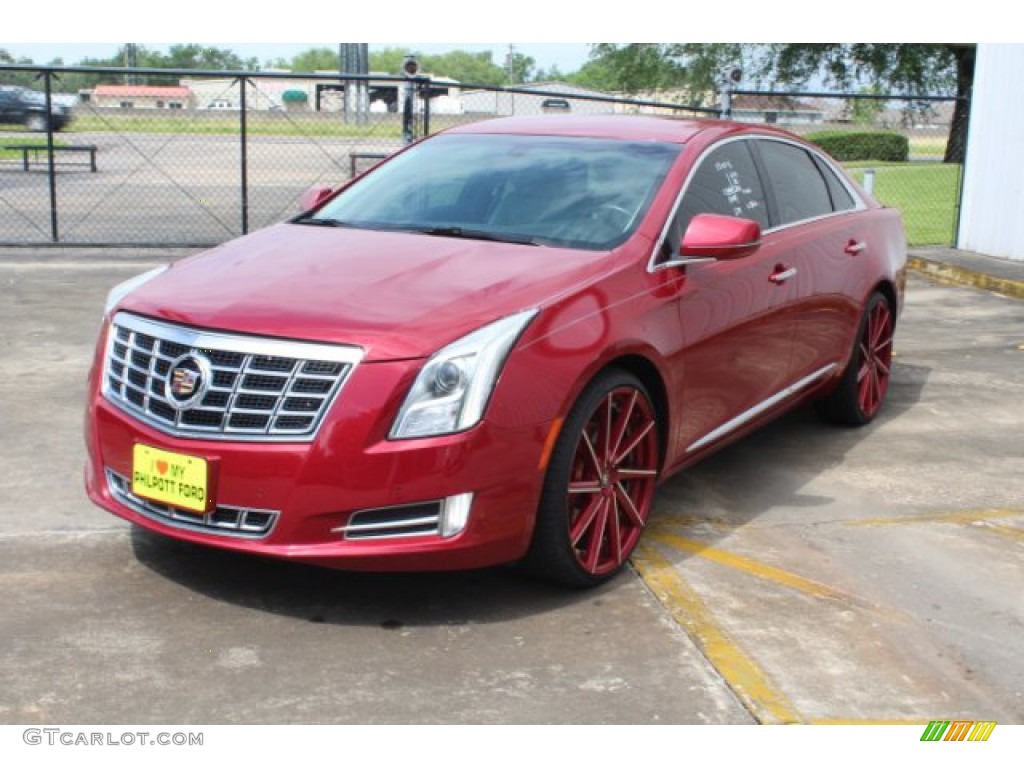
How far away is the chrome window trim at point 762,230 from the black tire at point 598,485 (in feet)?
1.68

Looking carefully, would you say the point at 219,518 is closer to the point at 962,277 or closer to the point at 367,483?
the point at 367,483

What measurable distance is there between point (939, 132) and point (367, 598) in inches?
1175

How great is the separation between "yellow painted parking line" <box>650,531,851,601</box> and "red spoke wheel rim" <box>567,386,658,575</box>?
0.27 m

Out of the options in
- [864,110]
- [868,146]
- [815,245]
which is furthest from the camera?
[868,146]

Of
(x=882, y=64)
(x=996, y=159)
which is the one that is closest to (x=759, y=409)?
(x=996, y=159)

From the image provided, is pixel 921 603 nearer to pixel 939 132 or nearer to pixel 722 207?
pixel 722 207

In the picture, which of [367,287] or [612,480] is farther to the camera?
[612,480]

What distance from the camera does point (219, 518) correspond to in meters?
4.10

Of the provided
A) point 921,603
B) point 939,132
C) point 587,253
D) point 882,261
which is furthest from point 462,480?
point 939,132

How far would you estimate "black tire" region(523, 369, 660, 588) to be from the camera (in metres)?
4.29

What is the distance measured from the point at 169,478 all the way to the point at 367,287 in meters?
0.90

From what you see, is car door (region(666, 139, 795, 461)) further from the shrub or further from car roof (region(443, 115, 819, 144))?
the shrub

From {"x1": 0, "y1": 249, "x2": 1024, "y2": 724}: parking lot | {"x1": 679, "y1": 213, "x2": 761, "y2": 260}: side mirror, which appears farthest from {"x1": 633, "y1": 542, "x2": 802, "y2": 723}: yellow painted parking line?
{"x1": 679, "y1": 213, "x2": 761, "y2": 260}: side mirror

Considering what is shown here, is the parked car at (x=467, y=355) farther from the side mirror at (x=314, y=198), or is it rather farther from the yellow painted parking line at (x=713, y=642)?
the yellow painted parking line at (x=713, y=642)
